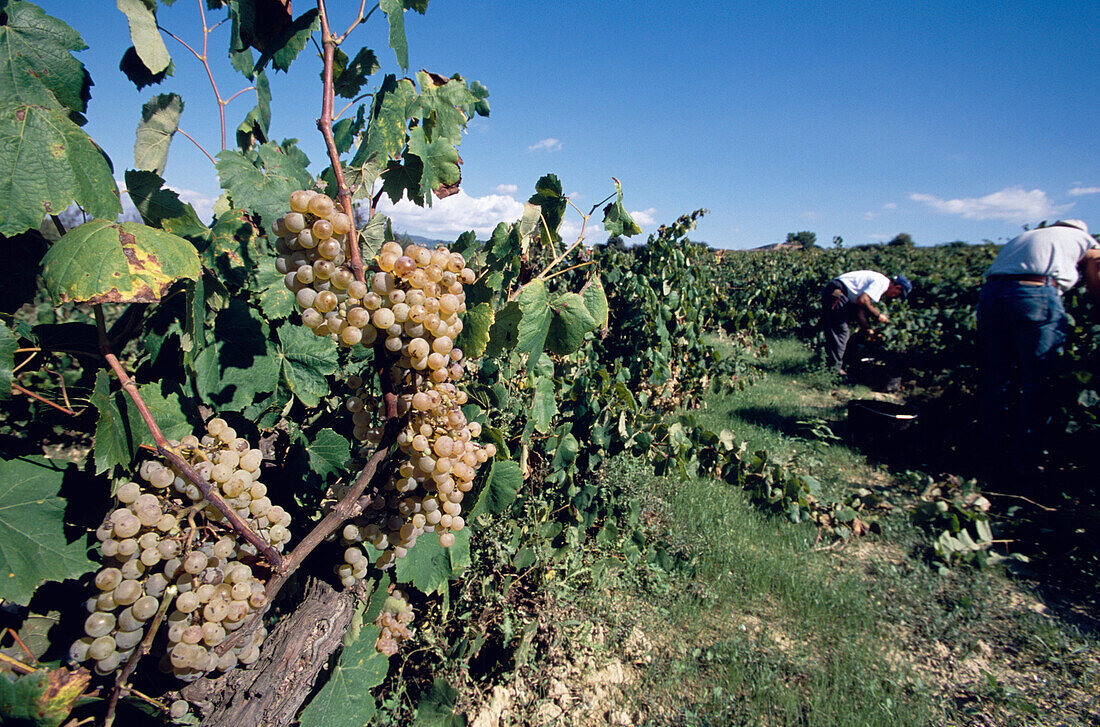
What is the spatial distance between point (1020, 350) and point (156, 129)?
669 centimetres

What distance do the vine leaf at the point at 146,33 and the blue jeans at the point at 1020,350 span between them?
6.44 meters

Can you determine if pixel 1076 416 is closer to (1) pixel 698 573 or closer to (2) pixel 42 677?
(1) pixel 698 573

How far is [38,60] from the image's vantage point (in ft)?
3.45

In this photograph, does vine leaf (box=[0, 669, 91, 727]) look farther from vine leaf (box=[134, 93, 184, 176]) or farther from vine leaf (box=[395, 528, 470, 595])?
vine leaf (box=[134, 93, 184, 176])

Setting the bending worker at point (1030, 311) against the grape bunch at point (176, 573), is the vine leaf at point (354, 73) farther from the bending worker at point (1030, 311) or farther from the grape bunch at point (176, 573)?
the bending worker at point (1030, 311)

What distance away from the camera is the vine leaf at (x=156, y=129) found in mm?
1361

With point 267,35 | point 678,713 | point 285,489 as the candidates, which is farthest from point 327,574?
point 678,713

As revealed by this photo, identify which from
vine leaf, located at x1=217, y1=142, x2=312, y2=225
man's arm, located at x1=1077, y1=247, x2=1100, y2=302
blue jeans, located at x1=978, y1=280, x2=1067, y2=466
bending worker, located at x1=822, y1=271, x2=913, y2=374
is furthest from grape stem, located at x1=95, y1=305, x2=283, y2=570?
bending worker, located at x1=822, y1=271, x2=913, y2=374

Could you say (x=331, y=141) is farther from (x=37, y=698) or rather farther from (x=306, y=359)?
(x=37, y=698)

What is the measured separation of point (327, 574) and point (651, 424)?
9.33 ft

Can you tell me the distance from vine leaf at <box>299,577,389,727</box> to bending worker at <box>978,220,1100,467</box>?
6.09 m

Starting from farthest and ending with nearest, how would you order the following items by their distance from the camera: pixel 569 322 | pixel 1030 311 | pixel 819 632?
pixel 1030 311 < pixel 819 632 < pixel 569 322

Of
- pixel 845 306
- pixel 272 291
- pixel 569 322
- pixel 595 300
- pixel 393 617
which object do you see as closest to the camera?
pixel 272 291

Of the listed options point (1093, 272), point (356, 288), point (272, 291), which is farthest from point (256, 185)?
point (1093, 272)
